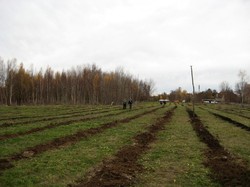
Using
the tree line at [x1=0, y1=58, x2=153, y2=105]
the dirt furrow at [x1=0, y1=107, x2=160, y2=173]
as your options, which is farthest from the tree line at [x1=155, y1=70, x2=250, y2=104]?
the dirt furrow at [x1=0, y1=107, x2=160, y2=173]

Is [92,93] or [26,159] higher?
[92,93]

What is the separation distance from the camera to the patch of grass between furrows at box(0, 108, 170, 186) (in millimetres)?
8539

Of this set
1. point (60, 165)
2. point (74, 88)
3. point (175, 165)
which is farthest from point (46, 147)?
point (74, 88)

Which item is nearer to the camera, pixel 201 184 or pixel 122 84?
pixel 201 184

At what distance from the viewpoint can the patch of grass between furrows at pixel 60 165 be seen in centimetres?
854

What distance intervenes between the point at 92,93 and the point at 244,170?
9151 cm

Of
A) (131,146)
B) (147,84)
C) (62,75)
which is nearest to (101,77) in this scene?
(62,75)

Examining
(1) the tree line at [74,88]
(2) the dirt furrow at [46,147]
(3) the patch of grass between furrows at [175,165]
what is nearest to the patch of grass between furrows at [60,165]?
(2) the dirt furrow at [46,147]

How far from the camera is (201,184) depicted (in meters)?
8.44

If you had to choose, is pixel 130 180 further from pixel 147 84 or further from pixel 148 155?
pixel 147 84

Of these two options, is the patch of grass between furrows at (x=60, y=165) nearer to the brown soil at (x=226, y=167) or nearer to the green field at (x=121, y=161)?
the green field at (x=121, y=161)

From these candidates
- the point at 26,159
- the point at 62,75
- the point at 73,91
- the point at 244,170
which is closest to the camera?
the point at 244,170

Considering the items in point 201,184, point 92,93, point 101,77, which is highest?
point 101,77

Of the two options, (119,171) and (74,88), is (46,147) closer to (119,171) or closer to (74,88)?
(119,171)
